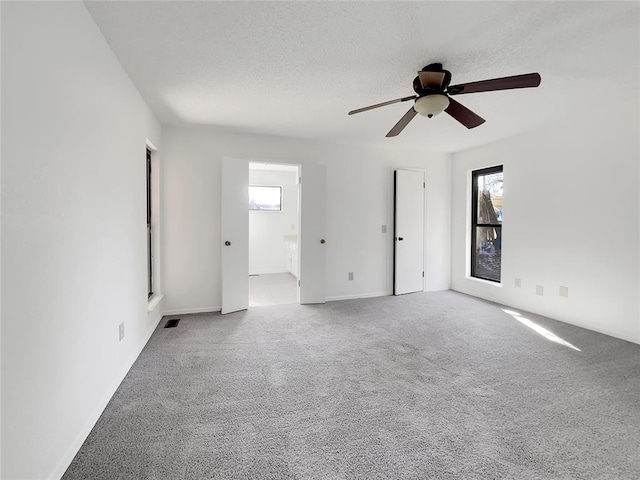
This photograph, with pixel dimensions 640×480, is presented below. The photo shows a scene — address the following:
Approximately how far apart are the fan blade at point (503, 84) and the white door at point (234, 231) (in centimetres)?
266

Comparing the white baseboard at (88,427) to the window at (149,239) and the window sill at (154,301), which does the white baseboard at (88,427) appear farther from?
the window at (149,239)

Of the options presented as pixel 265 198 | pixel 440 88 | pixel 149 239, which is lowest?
pixel 149 239

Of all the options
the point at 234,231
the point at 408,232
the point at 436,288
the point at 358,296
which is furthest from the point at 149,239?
the point at 436,288

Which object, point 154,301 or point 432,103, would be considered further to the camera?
point 154,301

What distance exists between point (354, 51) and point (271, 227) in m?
5.20

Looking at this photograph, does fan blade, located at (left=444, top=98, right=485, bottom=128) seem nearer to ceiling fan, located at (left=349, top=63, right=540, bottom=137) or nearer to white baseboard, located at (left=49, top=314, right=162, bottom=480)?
ceiling fan, located at (left=349, top=63, right=540, bottom=137)

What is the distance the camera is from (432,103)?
7.26 ft

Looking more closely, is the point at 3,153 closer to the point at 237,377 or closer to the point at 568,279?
the point at 237,377

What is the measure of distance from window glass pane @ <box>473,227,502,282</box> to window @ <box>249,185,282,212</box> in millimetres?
4150

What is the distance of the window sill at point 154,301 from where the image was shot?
3.22 meters

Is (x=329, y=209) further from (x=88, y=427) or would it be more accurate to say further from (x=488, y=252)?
(x=88, y=427)

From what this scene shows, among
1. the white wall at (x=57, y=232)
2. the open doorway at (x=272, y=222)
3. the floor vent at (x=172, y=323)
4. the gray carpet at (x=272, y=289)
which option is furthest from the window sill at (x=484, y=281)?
the white wall at (x=57, y=232)

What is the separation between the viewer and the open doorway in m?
6.80

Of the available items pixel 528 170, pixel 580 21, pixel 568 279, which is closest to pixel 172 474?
pixel 580 21
